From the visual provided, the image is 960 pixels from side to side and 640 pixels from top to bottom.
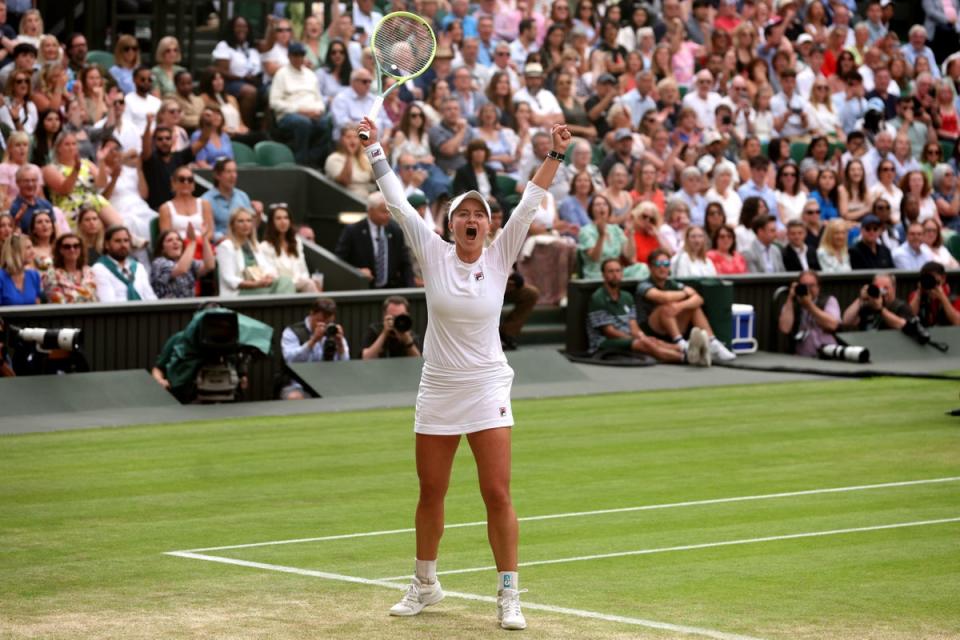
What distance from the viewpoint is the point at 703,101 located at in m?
26.5

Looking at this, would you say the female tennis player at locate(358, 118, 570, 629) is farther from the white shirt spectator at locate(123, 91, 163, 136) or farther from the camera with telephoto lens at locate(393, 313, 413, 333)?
the white shirt spectator at locate(123, 91, 163, 136)

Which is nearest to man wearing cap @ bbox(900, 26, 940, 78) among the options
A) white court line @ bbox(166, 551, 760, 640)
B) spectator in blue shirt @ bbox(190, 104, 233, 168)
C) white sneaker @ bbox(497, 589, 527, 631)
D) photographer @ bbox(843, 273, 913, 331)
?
photographer @ bbox(843, 273, 913, 331)

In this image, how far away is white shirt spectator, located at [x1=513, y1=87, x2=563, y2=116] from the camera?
24750 millimetres

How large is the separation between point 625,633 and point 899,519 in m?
3.80

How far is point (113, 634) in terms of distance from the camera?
26.9 ft

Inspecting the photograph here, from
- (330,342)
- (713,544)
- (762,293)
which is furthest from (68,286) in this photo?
(762,293)

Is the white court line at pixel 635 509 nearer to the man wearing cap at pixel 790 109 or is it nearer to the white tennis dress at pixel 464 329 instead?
the white tennis dress at pixel 464 329

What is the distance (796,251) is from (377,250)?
6.03 m

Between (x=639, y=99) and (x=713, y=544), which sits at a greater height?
(x=639, y=99)

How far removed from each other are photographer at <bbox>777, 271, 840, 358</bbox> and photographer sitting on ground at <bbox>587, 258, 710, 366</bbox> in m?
1.85

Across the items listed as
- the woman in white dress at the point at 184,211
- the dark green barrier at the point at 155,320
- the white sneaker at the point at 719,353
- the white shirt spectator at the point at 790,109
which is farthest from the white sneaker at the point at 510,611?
the white shirt spectator at the point at 790,109

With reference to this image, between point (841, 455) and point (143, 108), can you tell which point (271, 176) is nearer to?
point (143, 108)

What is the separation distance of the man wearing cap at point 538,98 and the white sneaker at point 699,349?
5.27 metres

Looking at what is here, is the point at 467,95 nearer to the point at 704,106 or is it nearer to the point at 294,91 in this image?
the point at 294,91
